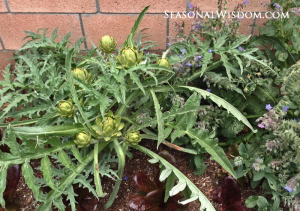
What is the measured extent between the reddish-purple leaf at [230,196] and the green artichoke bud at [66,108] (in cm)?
86

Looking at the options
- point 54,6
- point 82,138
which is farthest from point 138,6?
point 82,138

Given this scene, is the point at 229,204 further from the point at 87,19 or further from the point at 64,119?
the point at 87,19

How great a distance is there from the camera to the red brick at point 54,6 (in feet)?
5.97

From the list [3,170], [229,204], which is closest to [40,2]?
[3,170]

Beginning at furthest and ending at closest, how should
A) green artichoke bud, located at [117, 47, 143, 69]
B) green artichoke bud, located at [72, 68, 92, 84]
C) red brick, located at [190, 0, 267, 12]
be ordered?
red brick, located at [190, 0, 267, 12]
green artichoke bud, located at [72, 68, 92, 84]
green artichoke bud, located at [117, 47, 143, 69]

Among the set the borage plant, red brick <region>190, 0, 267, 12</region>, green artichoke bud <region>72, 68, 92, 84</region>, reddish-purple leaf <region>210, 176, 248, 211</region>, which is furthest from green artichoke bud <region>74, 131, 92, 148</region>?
red brick <region>190, 0, 267, 12</region>

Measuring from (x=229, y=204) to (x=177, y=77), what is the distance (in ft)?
2.39

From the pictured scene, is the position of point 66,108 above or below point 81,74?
below

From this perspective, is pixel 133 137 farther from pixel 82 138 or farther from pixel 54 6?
pixel 54 6

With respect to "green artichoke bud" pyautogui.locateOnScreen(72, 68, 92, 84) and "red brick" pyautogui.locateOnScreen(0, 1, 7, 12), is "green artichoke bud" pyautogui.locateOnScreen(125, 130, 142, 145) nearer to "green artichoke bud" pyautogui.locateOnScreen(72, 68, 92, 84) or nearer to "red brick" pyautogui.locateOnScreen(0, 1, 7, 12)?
"green artichoke bud" pyautogui.locateOnScreen(72, 68, 92, 84)

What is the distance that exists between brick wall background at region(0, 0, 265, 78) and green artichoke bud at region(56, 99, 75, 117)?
860 millimetres

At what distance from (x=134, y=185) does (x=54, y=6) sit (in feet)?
4.39

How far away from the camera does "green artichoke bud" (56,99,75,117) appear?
1.22m

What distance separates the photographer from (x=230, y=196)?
134cm
